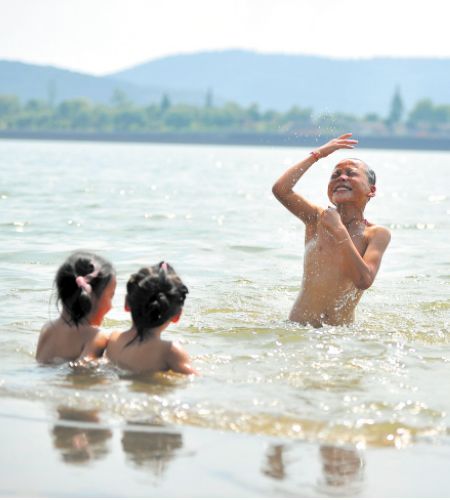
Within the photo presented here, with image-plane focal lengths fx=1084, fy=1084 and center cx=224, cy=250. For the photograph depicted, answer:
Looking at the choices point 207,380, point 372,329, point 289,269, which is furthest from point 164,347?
point 289,269

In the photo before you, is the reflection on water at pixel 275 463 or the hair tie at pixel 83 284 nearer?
the reflection on water at pixel 275 463

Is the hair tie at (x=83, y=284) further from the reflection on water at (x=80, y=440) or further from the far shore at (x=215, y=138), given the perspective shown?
the far shore at (x=215, y=138)

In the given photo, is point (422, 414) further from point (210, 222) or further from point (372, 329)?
point (210, 222)

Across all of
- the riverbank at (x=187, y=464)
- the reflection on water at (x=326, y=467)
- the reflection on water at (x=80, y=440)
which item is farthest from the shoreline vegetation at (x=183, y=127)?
the reflection on water at (x=326, y=467)

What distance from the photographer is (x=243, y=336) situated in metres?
7.78

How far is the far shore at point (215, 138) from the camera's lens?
528 ft

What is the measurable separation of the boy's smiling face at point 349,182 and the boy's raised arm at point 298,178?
15 centimetres

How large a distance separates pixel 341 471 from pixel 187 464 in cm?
65

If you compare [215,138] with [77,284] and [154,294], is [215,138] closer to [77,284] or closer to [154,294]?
[77,284]

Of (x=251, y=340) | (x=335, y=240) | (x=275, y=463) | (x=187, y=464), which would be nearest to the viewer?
(x=187, y=464)

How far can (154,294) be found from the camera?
5.68 m

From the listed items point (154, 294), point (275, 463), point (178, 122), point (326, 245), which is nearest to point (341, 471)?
point (275, 463)

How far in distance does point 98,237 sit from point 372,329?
7959 millimetres

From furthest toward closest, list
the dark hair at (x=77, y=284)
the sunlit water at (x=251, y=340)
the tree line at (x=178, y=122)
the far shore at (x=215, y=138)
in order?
the tree line at (x=178, y=122)
the far shore at (x=215, y=138)
the dark hair at (x=77, y=284)
the sunlit water at (x=251, y=340)
